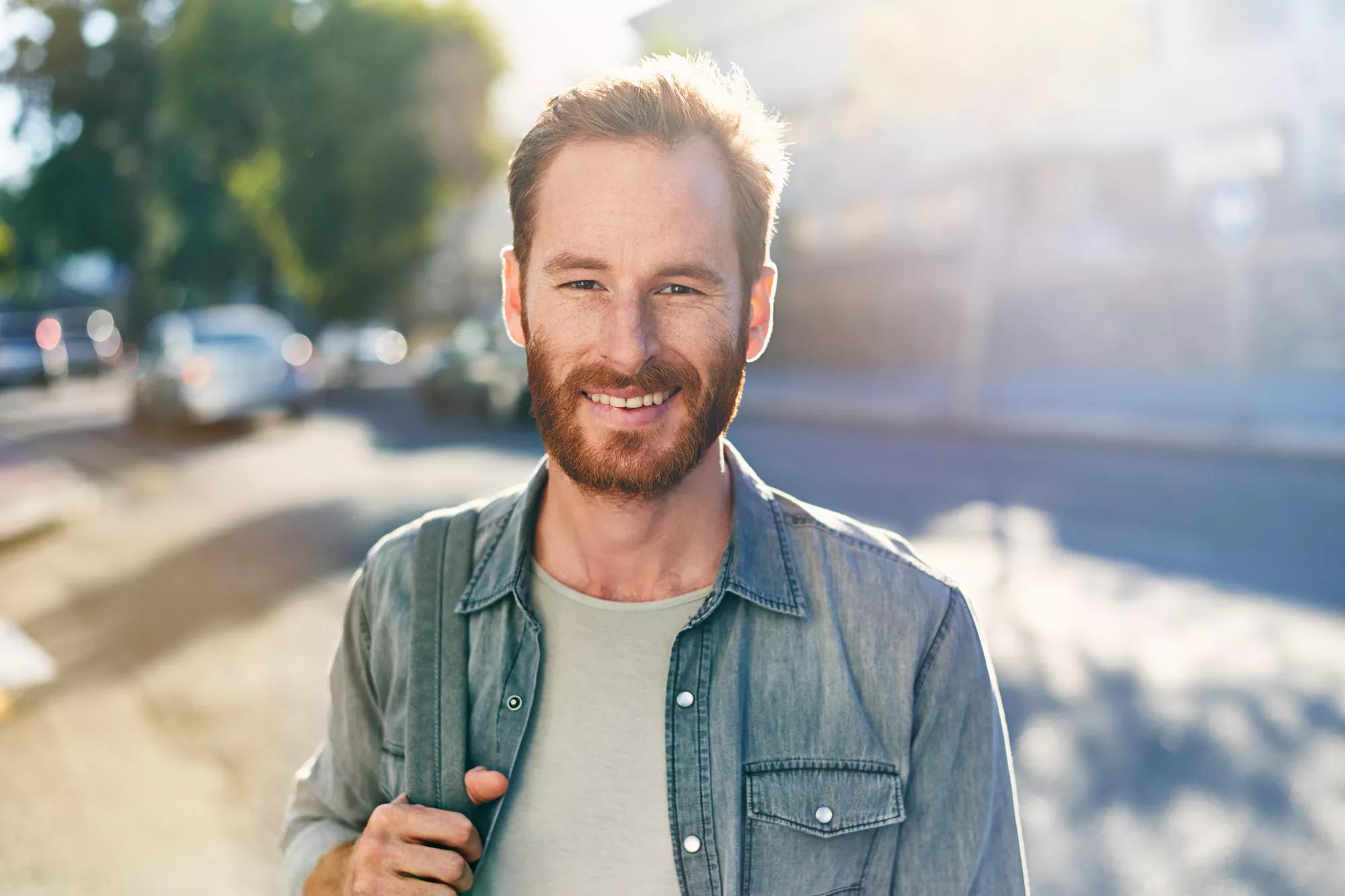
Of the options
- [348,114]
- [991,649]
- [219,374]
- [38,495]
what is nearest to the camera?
[991,649]

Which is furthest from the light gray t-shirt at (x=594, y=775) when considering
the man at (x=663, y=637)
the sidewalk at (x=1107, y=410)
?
the sidewalk at (x=1107, y=410)

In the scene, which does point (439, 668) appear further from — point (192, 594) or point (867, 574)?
point (192, 594)

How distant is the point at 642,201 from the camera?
1.73 meters

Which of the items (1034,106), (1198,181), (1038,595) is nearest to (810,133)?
(1198,181)

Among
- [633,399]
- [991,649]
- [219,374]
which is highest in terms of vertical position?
[633,399]

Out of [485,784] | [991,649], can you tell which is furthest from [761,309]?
[991,649]

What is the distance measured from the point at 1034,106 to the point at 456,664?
58.1 feet

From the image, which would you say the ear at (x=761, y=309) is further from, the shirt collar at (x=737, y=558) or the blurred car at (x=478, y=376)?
the blurred car at (x=478, y=376)

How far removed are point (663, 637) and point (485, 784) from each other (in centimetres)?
34

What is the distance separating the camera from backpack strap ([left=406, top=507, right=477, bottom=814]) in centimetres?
163

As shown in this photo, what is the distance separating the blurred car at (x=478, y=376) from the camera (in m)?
18.7

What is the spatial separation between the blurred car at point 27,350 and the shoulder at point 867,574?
36088mm

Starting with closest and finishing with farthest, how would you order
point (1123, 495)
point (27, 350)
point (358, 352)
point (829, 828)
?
point (829, 828)
point (1123, 495)
point (27, 350)
point (358, 352)

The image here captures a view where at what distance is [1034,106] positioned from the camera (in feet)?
58.0
